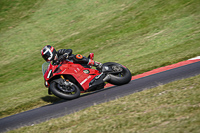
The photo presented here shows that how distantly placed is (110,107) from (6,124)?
297cm

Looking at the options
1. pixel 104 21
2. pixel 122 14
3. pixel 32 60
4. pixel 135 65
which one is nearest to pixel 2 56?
pixel 32 60

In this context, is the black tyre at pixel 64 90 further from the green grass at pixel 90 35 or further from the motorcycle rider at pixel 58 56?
the green grass at pixel 90 35

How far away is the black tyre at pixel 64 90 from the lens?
7.24 m

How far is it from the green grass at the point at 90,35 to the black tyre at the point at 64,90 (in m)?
1.88

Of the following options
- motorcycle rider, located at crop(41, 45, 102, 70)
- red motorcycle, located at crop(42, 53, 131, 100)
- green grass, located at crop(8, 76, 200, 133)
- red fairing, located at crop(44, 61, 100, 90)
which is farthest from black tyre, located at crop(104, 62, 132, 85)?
green grass, located at crop(8, 76, 200, 133)

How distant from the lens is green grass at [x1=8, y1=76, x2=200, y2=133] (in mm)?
4055

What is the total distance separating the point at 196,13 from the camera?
20422 mm

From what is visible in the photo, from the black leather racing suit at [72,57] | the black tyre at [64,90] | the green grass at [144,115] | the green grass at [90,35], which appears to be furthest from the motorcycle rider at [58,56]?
the green grass at [144,115]

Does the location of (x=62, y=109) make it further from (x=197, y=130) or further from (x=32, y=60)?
(x=32, y=60)

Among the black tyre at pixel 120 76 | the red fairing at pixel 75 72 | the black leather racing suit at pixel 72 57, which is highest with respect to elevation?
the black leather racing suit at pixel 72 57

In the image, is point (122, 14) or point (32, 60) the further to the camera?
point (122, 14)

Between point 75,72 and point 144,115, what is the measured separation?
11.8 feet

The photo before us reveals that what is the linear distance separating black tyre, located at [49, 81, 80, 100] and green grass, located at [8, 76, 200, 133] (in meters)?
1.52

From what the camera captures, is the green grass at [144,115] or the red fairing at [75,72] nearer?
the green grass at [144,115]
